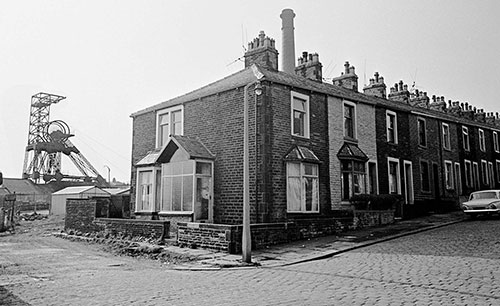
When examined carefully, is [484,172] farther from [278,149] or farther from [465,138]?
[278,149]

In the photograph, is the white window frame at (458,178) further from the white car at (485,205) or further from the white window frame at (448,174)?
the white car at (485,205)

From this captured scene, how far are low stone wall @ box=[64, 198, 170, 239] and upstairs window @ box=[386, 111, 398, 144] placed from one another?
14939 millimetres

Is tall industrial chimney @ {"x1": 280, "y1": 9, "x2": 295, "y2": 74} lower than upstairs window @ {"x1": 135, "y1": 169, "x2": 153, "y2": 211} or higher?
higher

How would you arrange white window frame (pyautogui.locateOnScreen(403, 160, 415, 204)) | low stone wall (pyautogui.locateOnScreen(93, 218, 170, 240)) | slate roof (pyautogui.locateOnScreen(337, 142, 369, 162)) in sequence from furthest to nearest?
white window frame (pyautogui.locateOnScreen(403, 160, 415, 204)), slate roof (pyautogui.locateOnScreen(337, 142, 369, 162)), low stone wall (pyautogui.locateOnScreen(93, 218, 170, 240))

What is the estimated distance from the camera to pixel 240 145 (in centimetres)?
1845

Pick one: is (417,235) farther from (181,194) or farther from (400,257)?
(181,194)

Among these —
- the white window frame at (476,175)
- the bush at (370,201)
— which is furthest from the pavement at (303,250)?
the white window frame at (476,175)

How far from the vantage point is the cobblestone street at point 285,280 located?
7.79 metres

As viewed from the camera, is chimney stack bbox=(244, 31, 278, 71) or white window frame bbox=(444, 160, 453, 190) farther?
white window frame bbox=(444, 160, 453, 190)

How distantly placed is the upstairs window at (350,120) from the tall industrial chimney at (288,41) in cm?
503

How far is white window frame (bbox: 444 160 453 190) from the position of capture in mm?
29339

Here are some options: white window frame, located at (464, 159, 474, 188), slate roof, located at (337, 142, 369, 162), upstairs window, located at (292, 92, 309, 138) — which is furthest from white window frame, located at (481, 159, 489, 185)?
upstairs window, located at (292, 92, 309, 138)

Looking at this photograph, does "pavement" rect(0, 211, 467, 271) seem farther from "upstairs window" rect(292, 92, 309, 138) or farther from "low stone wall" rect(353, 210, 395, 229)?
"upstairs window" rect(292, 92, 309, 138)

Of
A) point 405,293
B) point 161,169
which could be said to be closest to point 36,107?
point 161,169
